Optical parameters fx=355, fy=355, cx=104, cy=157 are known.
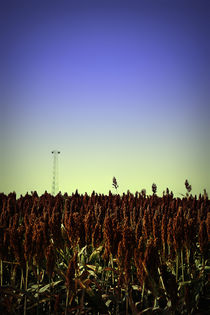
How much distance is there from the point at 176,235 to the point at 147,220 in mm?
775

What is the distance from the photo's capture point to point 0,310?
350 cm

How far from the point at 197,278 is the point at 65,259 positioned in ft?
6.19

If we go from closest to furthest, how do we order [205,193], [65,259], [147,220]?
[147,220]
[65,259]
[205,193]

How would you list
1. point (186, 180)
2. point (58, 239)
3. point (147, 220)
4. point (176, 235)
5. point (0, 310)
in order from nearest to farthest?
point (0, 310) → point (176, 235) → point (58, 239) → point (147, 220) → point (186, 180)

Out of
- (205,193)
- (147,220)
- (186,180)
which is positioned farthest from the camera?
(186,180)

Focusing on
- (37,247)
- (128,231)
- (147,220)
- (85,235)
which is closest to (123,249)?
(128,231)

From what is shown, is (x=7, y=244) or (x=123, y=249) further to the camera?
(x=7, y=244)

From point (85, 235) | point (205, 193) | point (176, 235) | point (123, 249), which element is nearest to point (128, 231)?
point (123, 249)

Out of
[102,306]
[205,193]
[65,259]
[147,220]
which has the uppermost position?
[205,193]

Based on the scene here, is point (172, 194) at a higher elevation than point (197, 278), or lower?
higher

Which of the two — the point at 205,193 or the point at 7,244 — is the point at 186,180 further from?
the point at 7,244

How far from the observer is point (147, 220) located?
4527 mm

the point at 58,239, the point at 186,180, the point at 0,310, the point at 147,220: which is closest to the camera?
the point at 0,310

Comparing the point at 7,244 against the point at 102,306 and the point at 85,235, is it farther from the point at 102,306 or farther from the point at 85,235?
the point at 102,306
